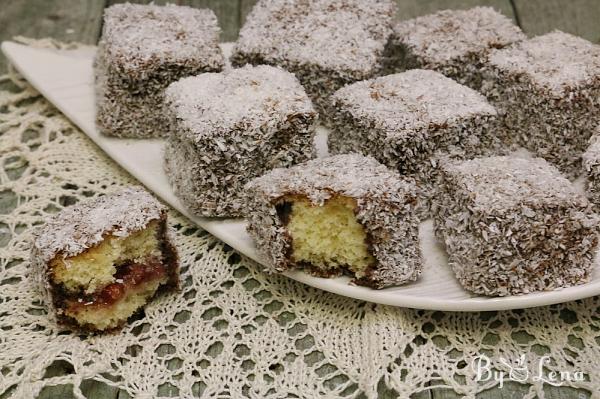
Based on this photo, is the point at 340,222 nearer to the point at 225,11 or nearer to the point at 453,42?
the point at 453,42

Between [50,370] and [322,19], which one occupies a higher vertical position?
[322,19]

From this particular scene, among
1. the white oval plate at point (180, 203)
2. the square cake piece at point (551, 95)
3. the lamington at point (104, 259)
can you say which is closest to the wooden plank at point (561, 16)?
the square cake piece at point (551, 95)

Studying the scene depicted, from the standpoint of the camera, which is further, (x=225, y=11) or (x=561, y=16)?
(x=225, y=11)

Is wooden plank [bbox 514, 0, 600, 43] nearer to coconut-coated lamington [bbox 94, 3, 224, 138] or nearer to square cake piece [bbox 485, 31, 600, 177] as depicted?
square cake piece [bbox 485, 31, 600, 177]

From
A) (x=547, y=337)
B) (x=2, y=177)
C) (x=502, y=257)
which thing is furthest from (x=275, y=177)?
(x=2, y=177)

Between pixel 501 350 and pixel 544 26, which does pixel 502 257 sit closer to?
pixel 501 350

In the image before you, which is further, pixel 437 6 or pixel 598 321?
pixel 437 6

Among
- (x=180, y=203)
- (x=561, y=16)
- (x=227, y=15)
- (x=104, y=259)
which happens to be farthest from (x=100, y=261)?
(x=561, y=16)

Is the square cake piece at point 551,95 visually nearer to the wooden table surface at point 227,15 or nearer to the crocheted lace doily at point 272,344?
the crocheted lace doily at point 272,344
